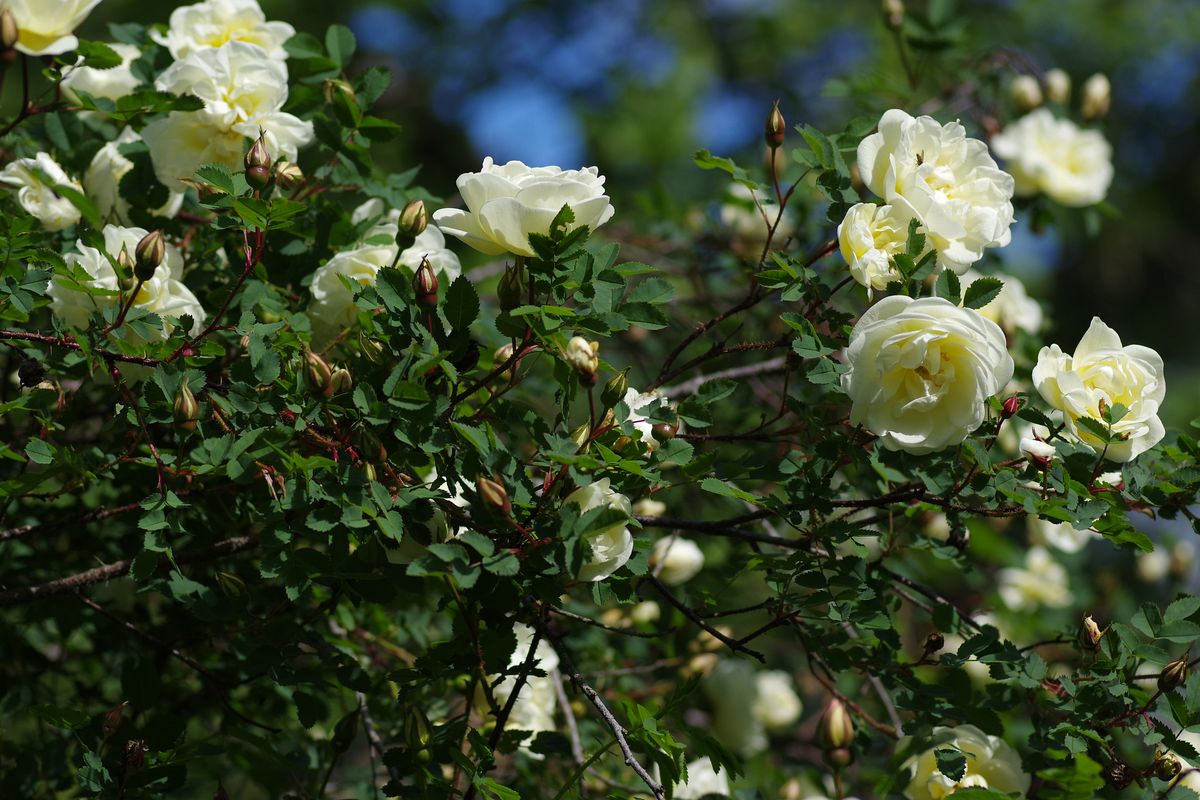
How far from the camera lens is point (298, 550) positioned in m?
1.12

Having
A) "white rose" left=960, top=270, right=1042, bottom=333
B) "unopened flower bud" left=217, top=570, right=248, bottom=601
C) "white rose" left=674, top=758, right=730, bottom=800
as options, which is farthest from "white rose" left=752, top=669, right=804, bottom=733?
"unopened flower bud" left=217, top=570, right=248, bottom=601

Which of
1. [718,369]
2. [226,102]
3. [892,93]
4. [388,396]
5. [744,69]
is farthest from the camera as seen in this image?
[744,69]

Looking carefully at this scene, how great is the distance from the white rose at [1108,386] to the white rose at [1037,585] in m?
1.54

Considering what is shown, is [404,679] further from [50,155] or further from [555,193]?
[50,155]

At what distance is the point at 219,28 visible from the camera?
142 centimetres

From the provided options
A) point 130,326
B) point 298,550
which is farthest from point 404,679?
point 130,326

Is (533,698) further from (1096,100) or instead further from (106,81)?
(1096,100)

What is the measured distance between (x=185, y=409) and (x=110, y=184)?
1.68ft

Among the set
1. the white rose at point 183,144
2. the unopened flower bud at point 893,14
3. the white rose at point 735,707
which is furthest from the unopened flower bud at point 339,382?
the unopened flower bud at point 893,14

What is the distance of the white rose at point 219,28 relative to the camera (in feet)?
4.63

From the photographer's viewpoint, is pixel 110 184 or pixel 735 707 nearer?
pixel 110 184

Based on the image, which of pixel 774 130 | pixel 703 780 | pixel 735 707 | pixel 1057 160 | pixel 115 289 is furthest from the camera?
pixel 1057 160

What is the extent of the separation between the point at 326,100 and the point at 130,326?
0.43 metres

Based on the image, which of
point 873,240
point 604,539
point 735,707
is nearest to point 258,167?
point 604,539
